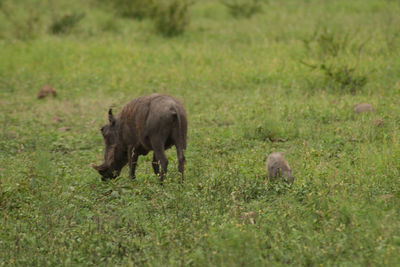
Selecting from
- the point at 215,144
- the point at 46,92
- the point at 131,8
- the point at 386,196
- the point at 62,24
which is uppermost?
the point at 386,196

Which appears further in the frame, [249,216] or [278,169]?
[278,169]

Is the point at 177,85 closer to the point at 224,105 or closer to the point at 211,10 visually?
the point at 224,105

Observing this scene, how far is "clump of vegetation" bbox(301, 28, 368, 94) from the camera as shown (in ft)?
32.8

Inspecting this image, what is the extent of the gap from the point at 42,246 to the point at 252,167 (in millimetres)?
2849

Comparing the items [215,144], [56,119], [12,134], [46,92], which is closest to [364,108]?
[215,144]

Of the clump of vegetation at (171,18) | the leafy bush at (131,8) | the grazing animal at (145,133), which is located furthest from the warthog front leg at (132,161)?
the leafy bush at (131,8)

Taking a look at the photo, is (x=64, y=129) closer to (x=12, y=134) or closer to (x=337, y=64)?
(x=12, y=134)

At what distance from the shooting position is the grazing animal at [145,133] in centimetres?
609

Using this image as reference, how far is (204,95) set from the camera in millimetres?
10617

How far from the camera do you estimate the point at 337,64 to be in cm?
1084

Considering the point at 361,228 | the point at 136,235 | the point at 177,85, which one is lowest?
the point at 177,85

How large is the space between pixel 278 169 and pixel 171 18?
9.93 metres

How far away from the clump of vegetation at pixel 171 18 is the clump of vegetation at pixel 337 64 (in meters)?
4.01

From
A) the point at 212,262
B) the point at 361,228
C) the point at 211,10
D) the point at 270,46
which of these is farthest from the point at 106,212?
the point at 211,10
